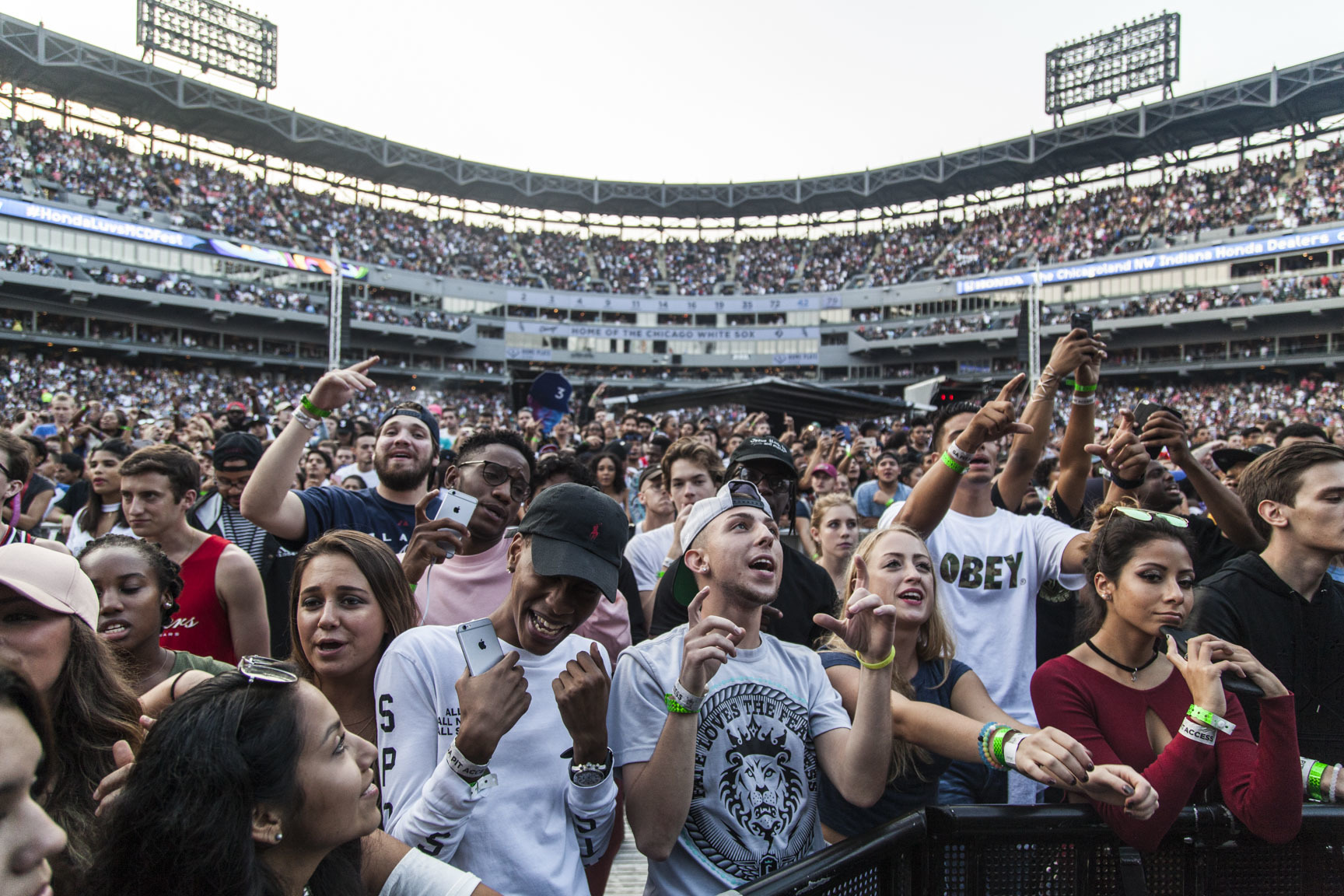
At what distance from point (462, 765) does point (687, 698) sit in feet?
1.86

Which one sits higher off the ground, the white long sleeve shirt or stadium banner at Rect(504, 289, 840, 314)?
stadium banner at Rect(504, 289, 840, 314)

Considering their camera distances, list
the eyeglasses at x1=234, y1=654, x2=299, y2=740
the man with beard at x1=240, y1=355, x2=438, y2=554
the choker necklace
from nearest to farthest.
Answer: the eyeglasses at x1=234, y1=654, x2=299, y2=740 → the choker necklace → the man with beard at x1=240, y1=355, x2=438, y2=554

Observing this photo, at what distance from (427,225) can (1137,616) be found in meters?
58.1

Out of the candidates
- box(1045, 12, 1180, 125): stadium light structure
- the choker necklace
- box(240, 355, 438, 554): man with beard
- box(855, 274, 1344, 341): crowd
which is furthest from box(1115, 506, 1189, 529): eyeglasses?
box(1045, 12, 1180, 125): stadium light structure

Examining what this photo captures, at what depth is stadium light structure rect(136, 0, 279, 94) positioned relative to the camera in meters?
42.9

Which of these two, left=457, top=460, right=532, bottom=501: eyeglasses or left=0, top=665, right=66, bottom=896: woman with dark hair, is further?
left=457, top=460, right=532, bottom=501: eyeglasses

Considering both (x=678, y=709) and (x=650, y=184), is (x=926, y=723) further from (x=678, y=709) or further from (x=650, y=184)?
(x=650, y=184)

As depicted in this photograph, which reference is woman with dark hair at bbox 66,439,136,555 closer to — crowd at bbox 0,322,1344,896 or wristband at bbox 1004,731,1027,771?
crowd at bbox 0,322,1344,896

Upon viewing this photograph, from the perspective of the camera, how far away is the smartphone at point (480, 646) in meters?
1.98

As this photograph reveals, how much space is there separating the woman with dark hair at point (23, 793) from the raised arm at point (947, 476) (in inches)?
120

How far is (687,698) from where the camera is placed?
2039 mm

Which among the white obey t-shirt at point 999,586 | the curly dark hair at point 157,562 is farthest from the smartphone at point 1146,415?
the curly dark hair at point 157,562

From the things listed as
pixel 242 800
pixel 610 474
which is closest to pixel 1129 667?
pixel 242 800

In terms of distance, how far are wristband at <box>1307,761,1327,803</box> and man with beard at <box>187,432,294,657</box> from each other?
449 cm
